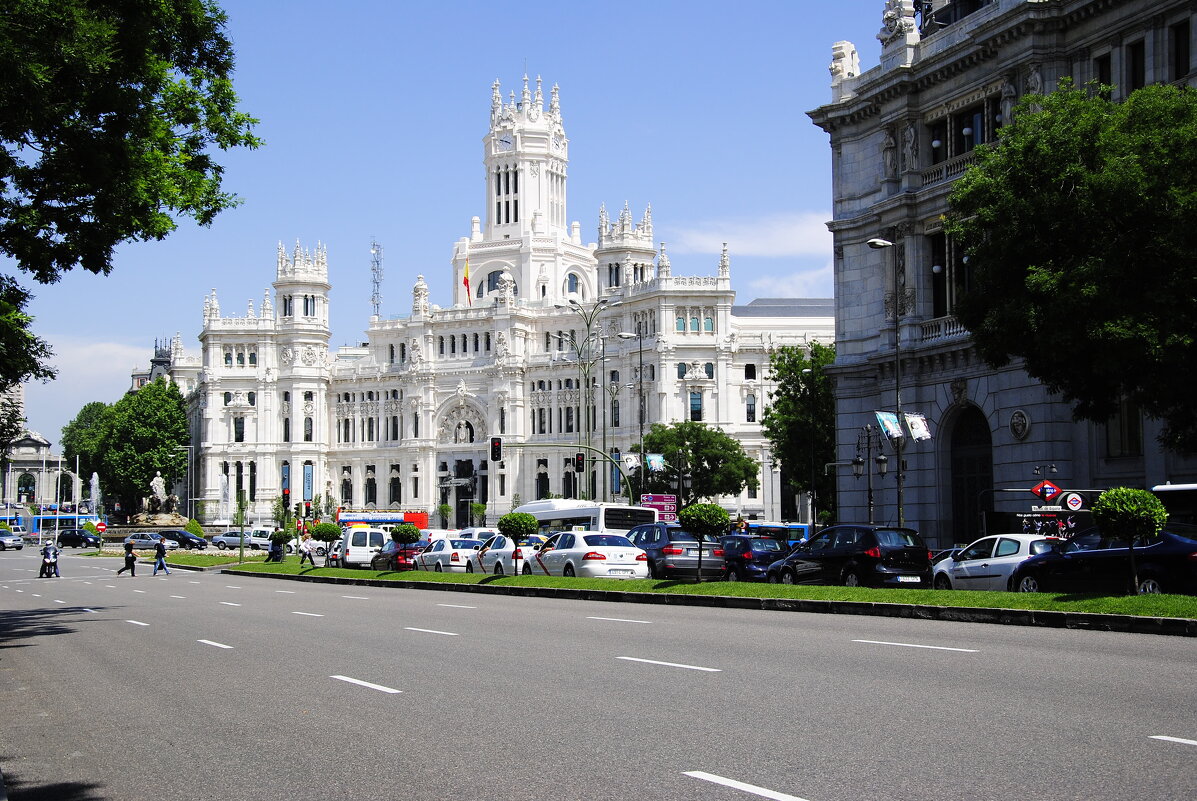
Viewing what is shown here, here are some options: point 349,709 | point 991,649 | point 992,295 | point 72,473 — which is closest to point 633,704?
point 349,709

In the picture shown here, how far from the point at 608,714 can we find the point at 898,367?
2945 cm

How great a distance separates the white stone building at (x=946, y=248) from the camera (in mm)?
34031

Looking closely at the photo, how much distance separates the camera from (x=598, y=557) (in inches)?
1278

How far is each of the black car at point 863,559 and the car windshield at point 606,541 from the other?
591cm

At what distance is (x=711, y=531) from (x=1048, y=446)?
1226 cm

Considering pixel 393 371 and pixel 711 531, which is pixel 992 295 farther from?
pixel 393 371

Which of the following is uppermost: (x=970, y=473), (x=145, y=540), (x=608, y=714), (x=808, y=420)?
(x=808, y=420)

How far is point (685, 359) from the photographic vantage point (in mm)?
106250

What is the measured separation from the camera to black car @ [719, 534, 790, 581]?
32.1m

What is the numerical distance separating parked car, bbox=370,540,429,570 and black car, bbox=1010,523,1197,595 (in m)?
24.9

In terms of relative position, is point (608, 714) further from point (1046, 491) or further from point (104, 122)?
point (1046, 491)

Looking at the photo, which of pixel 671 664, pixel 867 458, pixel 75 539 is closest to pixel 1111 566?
pixel 671 664

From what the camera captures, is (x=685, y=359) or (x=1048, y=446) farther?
(x=685, y=359)

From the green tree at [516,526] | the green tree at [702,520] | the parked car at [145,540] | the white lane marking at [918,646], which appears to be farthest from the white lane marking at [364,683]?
the parked car at [145,540]
